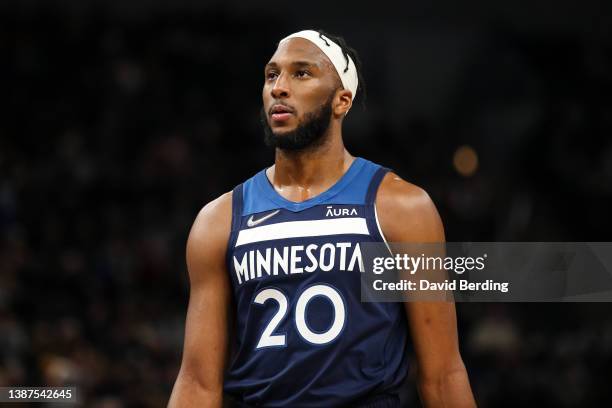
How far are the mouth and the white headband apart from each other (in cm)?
28

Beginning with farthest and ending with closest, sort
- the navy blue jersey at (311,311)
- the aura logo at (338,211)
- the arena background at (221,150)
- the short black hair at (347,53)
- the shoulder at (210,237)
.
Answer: the arena background at (221,150)
the short black hair at (347,53)
the shoulder at (210,237)
the aura logo at (338,211)
the navy blue jersey at (311,311)

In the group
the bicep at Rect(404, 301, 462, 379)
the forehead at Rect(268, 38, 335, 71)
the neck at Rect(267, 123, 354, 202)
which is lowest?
the bicep at Rect(404, 301, 462, 379)

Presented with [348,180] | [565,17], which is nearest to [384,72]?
[565,17]

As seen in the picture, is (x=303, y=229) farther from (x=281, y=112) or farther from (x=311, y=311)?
(x=281, y=112)

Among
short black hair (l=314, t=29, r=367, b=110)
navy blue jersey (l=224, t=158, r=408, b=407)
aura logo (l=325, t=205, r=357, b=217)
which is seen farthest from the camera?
short black hair (l=314, t=29, r=367, b=110)

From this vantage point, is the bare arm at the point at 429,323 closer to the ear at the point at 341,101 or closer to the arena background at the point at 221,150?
the ear at the point at 341,101

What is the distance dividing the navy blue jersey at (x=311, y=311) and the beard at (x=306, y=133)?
0.66 ft

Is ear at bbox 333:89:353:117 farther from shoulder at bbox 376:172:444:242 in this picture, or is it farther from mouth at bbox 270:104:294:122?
shoulder at bbox 376:172:444:242

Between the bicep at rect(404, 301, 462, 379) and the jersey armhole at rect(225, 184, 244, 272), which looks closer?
the bicep at rect(404, 301, 462, 379)

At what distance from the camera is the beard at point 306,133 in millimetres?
3994

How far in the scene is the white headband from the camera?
4.10m

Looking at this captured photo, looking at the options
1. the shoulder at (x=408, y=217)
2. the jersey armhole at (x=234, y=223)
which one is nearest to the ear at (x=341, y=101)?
the shoulder at (x=408, y=217)

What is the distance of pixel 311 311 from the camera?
12.6ft

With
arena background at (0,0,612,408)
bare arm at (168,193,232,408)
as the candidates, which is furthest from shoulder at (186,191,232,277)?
arena background at (0,0,612,408)
